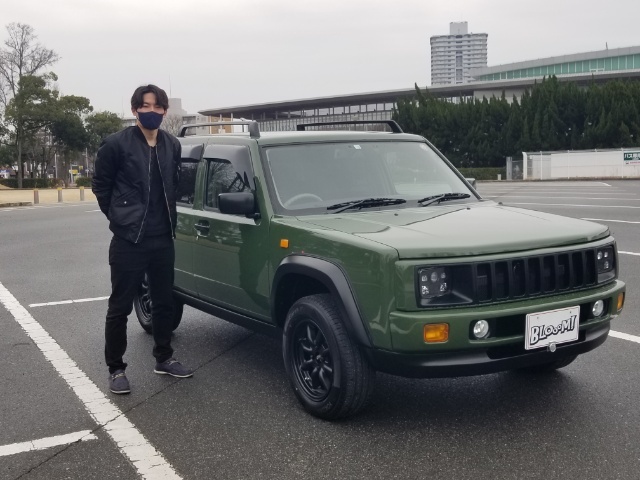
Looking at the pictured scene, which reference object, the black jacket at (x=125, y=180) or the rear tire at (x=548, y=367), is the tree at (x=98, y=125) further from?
the rear tire at (x=548, y=367)

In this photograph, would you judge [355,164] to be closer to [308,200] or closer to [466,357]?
[308,200]

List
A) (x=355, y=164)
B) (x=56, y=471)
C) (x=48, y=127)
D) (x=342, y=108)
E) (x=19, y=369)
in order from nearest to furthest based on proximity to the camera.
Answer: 1. (x=56, y=471)
2. (x=355, y=164)
3. (x=19, y=369)
4. (x=48, y=127)
5. (x=342, y=108)

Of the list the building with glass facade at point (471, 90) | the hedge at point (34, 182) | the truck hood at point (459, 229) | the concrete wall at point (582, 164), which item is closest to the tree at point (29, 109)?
the hedge at point (34, 182)

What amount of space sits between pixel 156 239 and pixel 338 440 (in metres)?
1.87

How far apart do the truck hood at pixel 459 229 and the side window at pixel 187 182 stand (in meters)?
1.49

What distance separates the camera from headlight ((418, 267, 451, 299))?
3.70 m

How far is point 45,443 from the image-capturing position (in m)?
3.99

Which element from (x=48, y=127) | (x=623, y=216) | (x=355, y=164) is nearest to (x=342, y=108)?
(x=48, y=127)

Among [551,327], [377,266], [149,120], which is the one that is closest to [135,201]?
[149,120]

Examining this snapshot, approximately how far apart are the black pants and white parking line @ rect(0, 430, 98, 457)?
0.91m

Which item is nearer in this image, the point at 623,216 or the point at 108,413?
the point at 108,413

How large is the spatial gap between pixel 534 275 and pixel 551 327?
29 cm

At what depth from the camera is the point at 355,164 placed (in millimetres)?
5160

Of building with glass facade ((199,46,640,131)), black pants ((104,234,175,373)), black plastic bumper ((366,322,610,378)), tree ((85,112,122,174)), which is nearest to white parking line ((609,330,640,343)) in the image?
black plastic bumper ((366,322,610,378))
